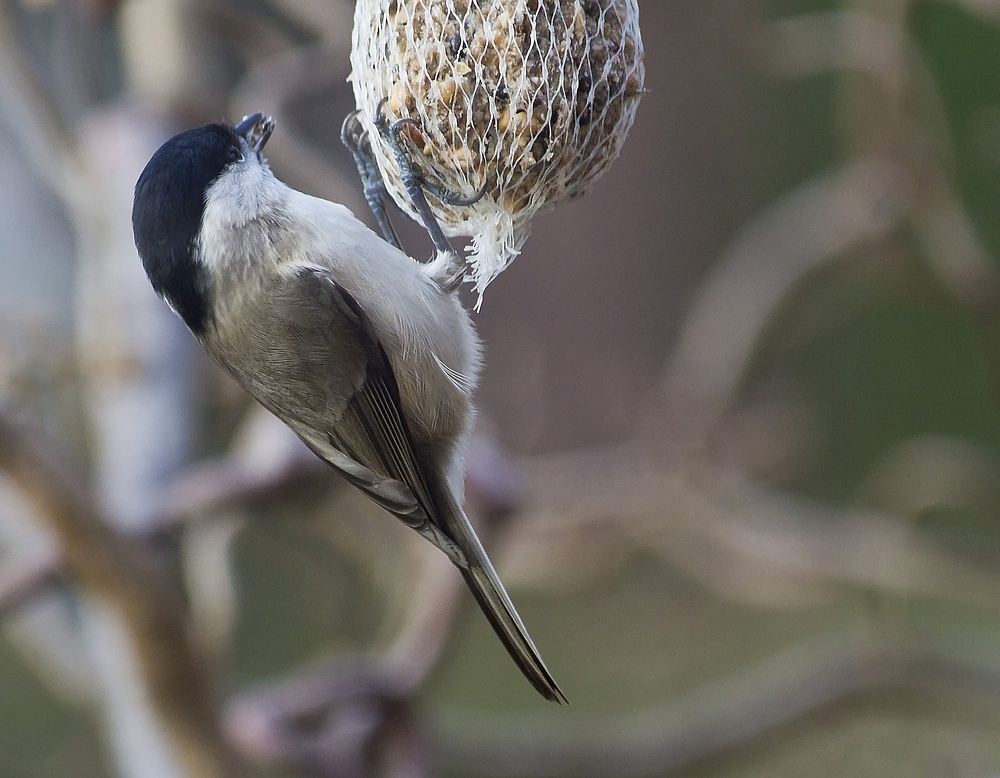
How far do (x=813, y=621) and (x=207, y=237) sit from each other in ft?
12.3

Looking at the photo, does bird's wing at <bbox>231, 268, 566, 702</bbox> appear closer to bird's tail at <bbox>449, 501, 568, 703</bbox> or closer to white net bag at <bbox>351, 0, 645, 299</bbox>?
bird's tail at <bbox>449, 501, 568, 703</bbox>

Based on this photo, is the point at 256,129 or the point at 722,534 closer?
the point at 256,129

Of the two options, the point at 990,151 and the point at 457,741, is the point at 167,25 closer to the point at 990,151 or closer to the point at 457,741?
the point at 457,741

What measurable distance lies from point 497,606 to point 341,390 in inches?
13.9

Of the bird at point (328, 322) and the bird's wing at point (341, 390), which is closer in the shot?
the bird at point (328, 322)

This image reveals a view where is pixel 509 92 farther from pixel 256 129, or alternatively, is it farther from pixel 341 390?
pixel 341 390

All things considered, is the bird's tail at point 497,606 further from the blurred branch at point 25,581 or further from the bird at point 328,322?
the blurred branch at point 25,581

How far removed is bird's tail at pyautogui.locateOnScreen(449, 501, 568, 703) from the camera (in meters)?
1.29

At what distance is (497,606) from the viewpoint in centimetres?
141

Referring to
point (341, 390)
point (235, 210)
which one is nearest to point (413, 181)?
point (235, 210)

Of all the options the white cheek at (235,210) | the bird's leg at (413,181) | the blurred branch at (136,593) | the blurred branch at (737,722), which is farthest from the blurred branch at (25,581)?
the blurred branch at (737,722)

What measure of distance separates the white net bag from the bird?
0.21 meters

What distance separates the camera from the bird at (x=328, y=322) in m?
1.30

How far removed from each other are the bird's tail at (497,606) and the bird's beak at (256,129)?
540 millimetres
